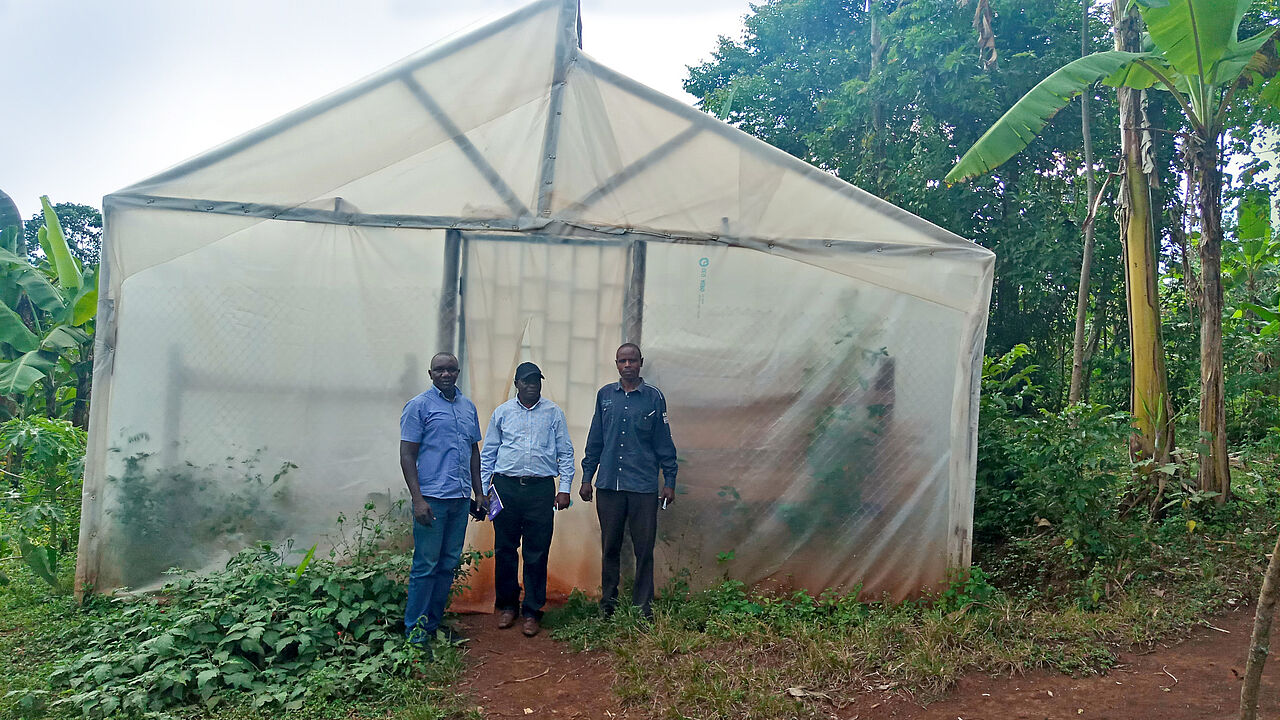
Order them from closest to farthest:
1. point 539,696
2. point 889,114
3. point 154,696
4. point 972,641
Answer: point 154,696 < point 539,696 < point 972,641 < point 889,114

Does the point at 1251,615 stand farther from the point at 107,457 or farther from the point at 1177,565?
the point at 107,457

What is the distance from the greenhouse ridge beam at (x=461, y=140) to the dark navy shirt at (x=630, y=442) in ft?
5.03

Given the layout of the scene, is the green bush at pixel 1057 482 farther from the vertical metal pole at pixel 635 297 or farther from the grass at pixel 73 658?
the grass at pixel 73 658

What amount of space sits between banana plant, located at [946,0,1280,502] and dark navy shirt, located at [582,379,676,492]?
3.19 meters

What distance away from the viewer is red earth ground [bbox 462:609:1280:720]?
3789 mm

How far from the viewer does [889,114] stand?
36.7ft

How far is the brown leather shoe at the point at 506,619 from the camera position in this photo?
5031 mm

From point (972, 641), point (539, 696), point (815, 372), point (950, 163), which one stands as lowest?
point (539, 696)

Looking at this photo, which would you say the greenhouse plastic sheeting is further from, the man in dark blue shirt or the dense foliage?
the man in dark blue shirt

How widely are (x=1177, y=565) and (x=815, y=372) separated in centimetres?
271

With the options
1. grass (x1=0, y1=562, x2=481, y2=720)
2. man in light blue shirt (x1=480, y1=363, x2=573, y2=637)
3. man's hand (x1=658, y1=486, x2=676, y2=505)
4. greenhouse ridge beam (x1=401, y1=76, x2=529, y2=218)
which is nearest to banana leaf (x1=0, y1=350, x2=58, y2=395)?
grass (x1=0, y1=562, x2=481, y2=720)

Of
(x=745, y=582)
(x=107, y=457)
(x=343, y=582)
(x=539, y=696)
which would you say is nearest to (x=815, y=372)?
(x=745, y=582)

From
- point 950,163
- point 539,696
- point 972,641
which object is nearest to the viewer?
point 539,696

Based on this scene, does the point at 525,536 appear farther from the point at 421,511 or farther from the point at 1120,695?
the point at 1120,695
